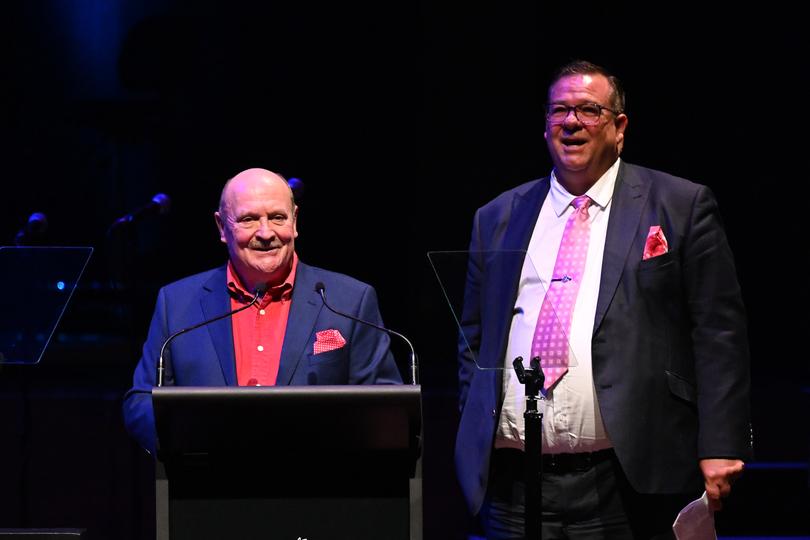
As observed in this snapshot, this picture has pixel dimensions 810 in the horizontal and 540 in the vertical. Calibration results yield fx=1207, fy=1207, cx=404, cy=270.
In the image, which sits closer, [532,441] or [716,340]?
[532,441]

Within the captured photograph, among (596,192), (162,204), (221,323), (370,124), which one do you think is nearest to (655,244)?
(596,192)

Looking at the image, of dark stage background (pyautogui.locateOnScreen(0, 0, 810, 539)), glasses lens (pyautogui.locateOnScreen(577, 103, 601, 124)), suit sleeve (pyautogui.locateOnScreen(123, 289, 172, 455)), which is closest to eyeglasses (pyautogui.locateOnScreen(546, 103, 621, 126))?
glasses lens (pyautogui.locateOnScreen(577, 103, 601, 124))

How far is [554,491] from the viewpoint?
285 cm

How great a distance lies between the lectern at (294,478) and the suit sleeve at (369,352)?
594mm

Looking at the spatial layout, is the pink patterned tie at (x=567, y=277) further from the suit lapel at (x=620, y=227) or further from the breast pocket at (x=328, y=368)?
the breast pocket at (x=328, y=368)

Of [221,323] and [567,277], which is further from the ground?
[567,277]

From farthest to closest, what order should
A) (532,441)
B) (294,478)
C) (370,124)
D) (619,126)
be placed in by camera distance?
(370,124) < (619,126) < (532,441) < (294,478)

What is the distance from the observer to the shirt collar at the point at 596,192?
9.86 ft

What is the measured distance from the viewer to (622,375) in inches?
110

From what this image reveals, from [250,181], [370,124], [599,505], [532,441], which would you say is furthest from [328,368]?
[370,124]

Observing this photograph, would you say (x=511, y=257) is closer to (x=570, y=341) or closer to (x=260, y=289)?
(x=570, y=341)

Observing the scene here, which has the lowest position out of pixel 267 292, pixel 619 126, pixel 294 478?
pixel 294 478

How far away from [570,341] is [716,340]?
340 millimetres

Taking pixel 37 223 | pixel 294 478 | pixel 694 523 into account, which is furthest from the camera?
pixel 37 223
